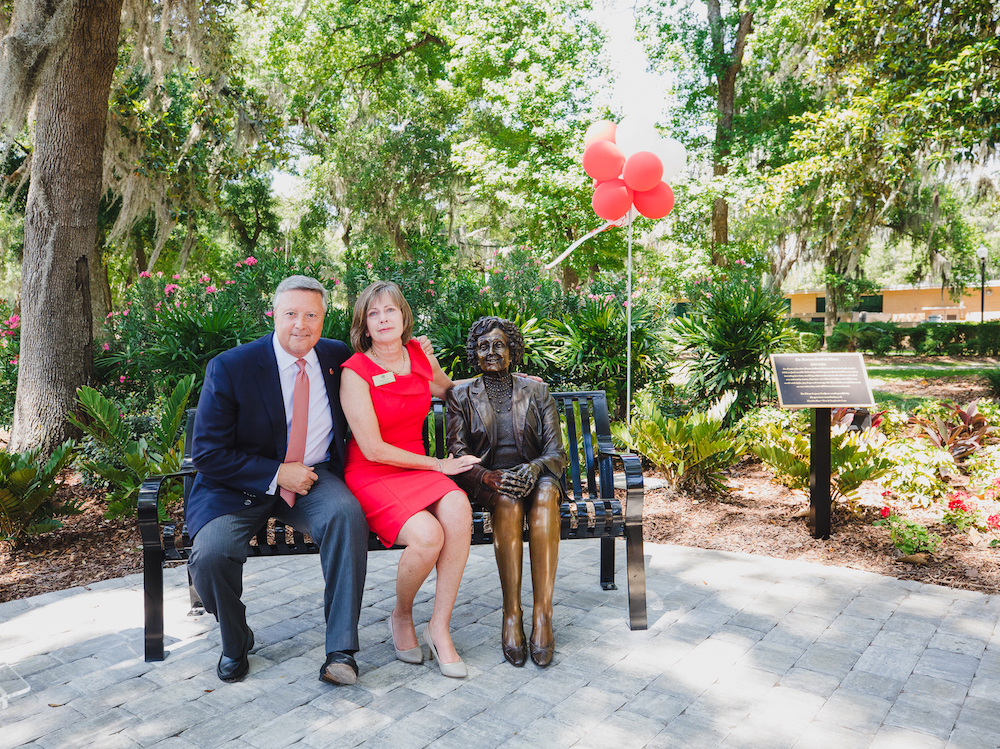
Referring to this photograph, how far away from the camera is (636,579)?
3.12m

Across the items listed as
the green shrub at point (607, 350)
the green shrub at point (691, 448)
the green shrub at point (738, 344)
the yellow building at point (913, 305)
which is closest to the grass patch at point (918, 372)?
the green shrub at point (738, 344)

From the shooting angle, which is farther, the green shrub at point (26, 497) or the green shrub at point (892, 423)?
the green shrub at point (892, 423)

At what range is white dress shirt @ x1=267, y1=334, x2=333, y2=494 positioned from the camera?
2912mm

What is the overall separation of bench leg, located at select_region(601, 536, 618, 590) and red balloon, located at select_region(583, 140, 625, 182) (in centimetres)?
410

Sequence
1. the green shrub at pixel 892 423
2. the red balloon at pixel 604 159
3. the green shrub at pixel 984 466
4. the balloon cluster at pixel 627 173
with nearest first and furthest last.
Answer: the green shrub at pixel 984 466 < the green shrub at pixel 892 423 < the balloon cluster at pixel 627 173 < the red balloon at pixel 604 159

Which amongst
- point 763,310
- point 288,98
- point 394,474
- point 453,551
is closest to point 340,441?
point 394,474

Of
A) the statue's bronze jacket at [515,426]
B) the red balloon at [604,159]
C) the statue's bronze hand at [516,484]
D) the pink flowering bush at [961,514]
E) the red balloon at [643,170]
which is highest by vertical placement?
the red balloon at [604,159]

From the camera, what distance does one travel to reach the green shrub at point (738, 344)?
6.68 meters

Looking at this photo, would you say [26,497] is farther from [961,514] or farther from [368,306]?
[961,514]

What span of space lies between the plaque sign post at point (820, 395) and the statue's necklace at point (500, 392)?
1.82 metres

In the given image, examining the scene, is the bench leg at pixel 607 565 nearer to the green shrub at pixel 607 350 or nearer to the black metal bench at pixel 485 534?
the black metal bench at pixel 485 534

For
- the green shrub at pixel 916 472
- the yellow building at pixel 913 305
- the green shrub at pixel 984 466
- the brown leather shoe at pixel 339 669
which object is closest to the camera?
the brown leather shoe at pixel 339 669

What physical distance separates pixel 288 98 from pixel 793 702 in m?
18.3

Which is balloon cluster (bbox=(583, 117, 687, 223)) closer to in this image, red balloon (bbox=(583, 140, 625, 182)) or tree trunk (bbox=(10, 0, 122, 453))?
red balloon (bbox=(583, 140, 625, 182))
